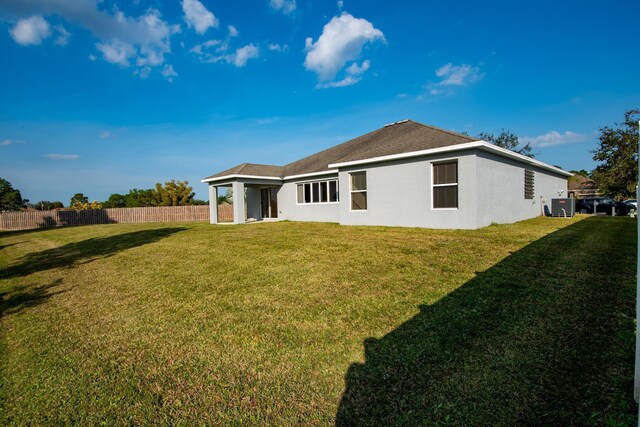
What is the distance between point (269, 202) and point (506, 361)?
61.9ft

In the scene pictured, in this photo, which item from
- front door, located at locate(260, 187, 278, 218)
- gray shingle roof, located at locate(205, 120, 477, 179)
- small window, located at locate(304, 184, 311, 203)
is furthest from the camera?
front door, located at locate(260, 187, 278, 218)

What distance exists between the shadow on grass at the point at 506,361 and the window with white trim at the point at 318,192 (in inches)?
473

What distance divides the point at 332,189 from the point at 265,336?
1333 cm

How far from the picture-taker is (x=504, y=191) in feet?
37.6

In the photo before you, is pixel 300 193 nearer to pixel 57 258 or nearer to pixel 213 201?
pixel 213 201

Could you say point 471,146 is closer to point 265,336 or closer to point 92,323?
point 265,336

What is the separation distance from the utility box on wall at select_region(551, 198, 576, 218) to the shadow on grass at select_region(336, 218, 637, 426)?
13925mm

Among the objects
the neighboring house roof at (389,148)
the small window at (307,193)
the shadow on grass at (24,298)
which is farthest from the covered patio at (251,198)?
the shadow on grass at (24,298)

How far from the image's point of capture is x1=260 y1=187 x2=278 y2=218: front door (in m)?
20.2

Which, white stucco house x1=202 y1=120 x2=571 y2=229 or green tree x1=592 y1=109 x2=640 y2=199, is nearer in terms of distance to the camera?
white stucco house x1=202 y1=120 x2=571 y2=229

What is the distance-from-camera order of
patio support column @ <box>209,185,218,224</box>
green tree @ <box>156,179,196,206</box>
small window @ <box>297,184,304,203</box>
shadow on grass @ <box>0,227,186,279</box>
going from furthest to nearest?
green tree @ <box>156,179,196,206</box> < patio support column @ <box>209,185,218,224</box> < small window @ <box>297,184,304,203</box> < shadow on grass @ <box>0,227,186,279</box>

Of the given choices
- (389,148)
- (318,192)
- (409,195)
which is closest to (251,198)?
(318,192)

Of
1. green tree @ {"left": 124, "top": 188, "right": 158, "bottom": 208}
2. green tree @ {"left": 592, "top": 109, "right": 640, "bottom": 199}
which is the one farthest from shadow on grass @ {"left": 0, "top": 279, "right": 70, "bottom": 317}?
green tree @ {"left": 592, "top": 109, "right": 640, "bottom": 199}

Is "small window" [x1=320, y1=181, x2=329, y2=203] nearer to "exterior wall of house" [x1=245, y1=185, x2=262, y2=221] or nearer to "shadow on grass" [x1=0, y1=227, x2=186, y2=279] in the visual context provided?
"exterior wall of house" [x1=245, y1=185, x2=262, y2=221]
